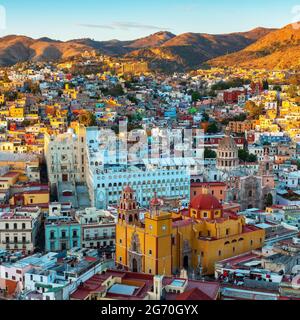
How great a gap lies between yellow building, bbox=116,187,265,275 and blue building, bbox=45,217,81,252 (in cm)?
95

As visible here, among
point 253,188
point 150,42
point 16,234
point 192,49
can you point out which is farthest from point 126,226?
point 150,42

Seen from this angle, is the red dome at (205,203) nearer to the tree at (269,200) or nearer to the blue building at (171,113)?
the tree at (269,200)

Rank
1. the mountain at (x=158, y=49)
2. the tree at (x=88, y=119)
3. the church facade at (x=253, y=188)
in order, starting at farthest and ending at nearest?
the mountain at (x=158, y=49) → the tree at (x=88, y=119) → the church facade at (x=253, y=188)

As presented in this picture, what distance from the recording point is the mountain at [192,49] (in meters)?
41.5

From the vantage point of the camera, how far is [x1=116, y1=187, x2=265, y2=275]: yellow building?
7.64 m

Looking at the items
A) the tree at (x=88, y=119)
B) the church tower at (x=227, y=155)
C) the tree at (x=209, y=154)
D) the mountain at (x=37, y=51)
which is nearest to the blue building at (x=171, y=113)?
the tree at (x=88, y=119)

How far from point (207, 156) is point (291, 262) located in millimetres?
7698

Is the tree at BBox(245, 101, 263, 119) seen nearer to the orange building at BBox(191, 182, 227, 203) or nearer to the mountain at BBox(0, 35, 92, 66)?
the mountain at BBox(0, 35, 92, 66)

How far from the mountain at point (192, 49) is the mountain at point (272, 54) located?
0.88 meters

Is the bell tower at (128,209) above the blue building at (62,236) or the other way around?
above

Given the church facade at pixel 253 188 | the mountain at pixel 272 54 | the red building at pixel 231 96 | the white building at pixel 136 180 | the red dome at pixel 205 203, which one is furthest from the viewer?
the mountain at pixel 272 54

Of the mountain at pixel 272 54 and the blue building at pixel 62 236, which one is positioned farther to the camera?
the mountain at pixel 272 54

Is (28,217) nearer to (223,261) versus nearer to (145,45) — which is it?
(223,261)
